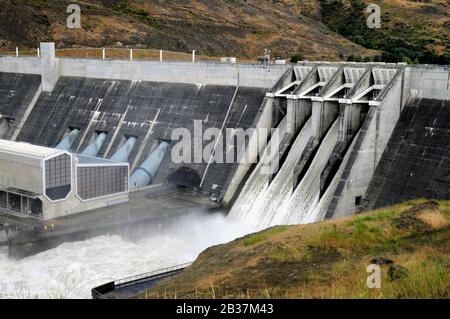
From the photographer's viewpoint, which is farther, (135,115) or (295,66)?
(135,115)

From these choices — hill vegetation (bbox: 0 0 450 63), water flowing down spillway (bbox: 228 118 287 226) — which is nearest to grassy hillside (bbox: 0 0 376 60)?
hill vegetation (bbox: 0 0 450 63)

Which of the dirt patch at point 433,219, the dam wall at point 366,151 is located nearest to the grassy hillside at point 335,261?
the dirt patch at point 433,219

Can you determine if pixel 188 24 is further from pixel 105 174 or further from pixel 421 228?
pixel 421 228

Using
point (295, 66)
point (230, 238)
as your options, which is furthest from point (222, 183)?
point (295, 66)

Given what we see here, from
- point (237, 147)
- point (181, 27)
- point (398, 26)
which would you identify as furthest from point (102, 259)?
point (398, 26)

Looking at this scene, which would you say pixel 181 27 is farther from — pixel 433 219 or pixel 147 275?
pixel 433 219

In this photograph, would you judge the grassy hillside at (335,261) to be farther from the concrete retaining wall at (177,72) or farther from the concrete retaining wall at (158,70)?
the concrete retaining wall at (158,70)

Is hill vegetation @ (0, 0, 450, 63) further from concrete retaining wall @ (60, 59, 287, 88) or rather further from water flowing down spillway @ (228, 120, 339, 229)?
water flowing down spillway @ (228, 120, 339, 229)
